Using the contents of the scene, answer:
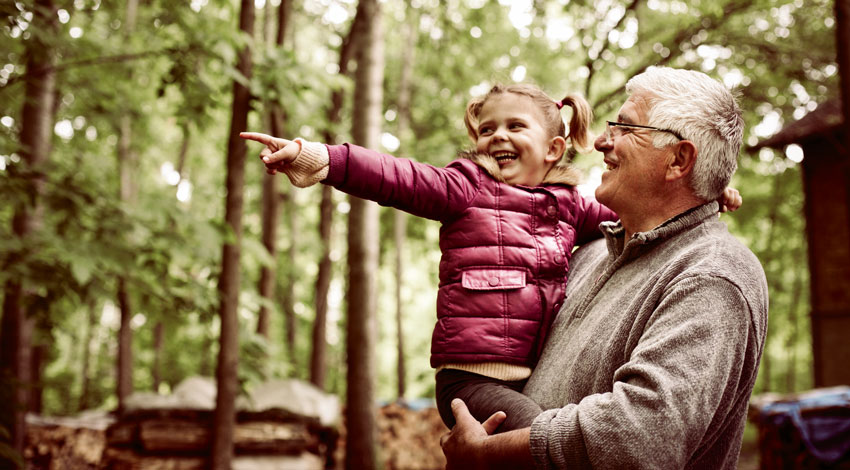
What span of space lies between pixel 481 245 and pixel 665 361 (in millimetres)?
856

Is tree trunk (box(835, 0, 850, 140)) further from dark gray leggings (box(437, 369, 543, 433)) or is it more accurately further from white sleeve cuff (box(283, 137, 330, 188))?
white sleeve cuff (box(283, 137, 330, 188))

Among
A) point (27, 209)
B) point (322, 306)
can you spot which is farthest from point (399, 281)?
point (27, 209)

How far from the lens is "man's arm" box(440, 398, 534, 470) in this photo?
6.02 ft

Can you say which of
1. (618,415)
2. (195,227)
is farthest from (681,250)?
(195,227)

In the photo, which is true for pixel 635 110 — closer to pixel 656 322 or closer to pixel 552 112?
pixel 552 112

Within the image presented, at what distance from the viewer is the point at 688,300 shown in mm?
1789

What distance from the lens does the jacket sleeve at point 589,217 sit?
109 inches

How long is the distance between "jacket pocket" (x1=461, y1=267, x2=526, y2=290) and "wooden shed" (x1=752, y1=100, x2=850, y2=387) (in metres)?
13.1

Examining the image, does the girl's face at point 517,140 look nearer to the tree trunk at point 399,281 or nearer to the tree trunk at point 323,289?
the tree trunk at point 323,289

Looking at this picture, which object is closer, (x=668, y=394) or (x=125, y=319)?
(x=668, y=394)

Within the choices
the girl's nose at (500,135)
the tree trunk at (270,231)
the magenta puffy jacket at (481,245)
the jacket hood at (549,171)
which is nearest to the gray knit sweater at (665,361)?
the magenta puffy jacket at (481,245)

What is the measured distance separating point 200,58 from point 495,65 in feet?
38.4

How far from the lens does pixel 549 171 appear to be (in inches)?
107

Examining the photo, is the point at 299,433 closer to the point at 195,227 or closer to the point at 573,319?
the point at 195,227
